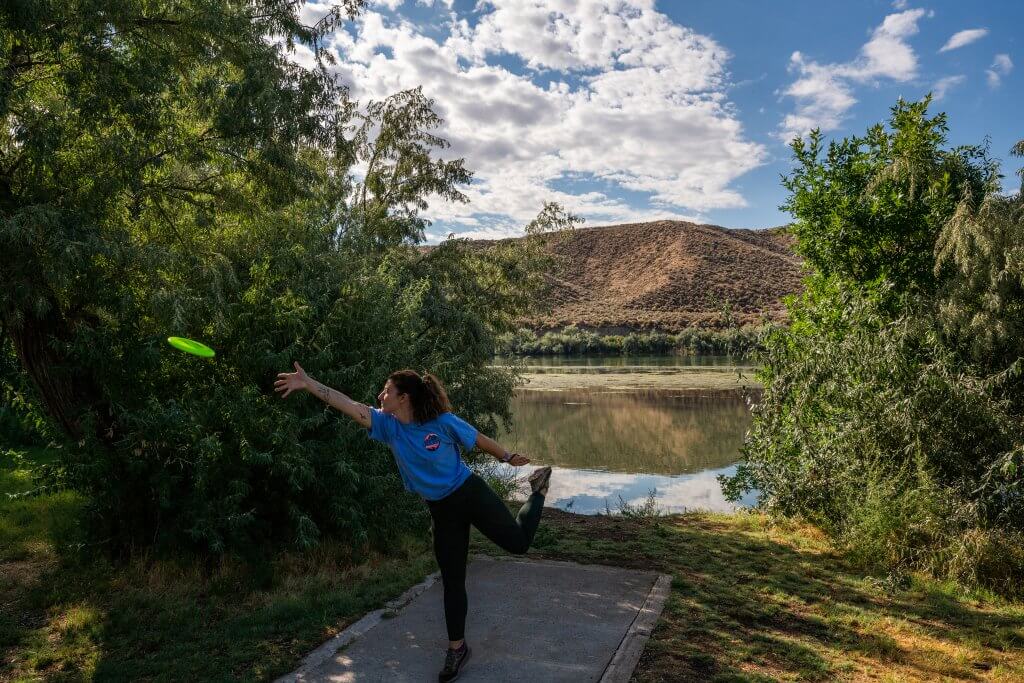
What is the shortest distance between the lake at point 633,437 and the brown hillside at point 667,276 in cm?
4063

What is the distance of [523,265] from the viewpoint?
16219mm

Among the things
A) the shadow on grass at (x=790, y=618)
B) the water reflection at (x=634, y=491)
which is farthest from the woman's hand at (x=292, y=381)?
the water reflection at (x=634, y=491)

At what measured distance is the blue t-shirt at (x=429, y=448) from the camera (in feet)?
13.7

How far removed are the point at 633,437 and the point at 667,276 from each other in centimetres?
8257

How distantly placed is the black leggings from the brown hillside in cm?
7268

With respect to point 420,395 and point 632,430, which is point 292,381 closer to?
point 420,395

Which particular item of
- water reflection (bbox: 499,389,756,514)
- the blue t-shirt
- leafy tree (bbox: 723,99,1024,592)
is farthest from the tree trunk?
water reflection (bbox: 499,389,756,514)

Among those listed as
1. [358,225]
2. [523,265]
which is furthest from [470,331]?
[358,225]

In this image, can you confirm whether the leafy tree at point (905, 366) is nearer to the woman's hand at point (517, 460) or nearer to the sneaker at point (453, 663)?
the woman's hand at point (517, 460)

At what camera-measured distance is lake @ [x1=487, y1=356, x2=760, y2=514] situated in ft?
51.0

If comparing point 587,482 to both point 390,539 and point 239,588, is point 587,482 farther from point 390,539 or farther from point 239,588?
point 239,588

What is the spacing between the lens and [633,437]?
23.1 meters

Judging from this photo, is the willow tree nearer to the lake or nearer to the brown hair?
the brown hair

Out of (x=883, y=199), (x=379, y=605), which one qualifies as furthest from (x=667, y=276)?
(x=379, y=605)
